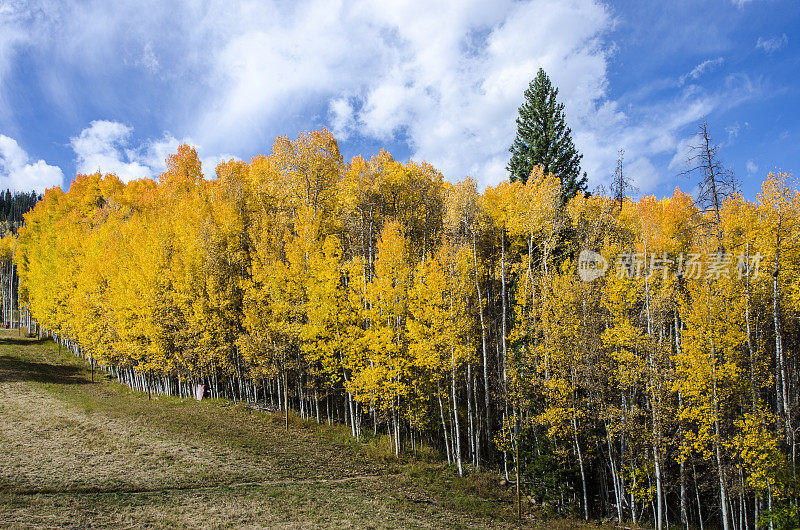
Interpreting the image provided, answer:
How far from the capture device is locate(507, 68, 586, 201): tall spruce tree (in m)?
32.2

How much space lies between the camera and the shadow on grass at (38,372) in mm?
31750

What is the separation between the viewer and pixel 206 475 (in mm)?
16094

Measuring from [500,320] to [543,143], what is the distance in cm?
1498

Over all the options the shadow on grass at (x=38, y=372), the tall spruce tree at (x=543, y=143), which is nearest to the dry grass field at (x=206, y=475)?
the shadow on grass at (x=38, y=372)

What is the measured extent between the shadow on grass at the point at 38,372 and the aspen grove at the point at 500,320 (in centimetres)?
410

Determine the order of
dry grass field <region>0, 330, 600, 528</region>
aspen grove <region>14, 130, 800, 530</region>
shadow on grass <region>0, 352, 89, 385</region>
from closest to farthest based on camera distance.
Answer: dry grass field <region>0, 330, 600, 528</region> → aspen grove <region>14, 130, 800, 530</region> → shadow on grass <region>0, 352, 89, 385</region>

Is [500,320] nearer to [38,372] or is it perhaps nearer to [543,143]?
[543,143]

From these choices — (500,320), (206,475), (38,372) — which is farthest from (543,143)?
(38,372)

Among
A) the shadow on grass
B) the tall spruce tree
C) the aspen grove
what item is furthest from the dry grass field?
the tall spruce tree

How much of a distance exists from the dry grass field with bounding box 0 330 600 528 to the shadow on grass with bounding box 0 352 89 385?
4.95 metres

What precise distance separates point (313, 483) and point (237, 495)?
3.22 metres

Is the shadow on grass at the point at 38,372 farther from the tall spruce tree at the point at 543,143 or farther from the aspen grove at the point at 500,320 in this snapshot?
the tall spruce tree at the point at 543,143

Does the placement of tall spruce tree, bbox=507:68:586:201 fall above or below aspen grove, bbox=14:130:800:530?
above

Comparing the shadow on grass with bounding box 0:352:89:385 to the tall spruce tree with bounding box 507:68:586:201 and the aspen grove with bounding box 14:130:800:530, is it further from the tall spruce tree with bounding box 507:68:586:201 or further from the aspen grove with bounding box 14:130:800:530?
the tall spruce tree with bounding box 507:68:586:201
